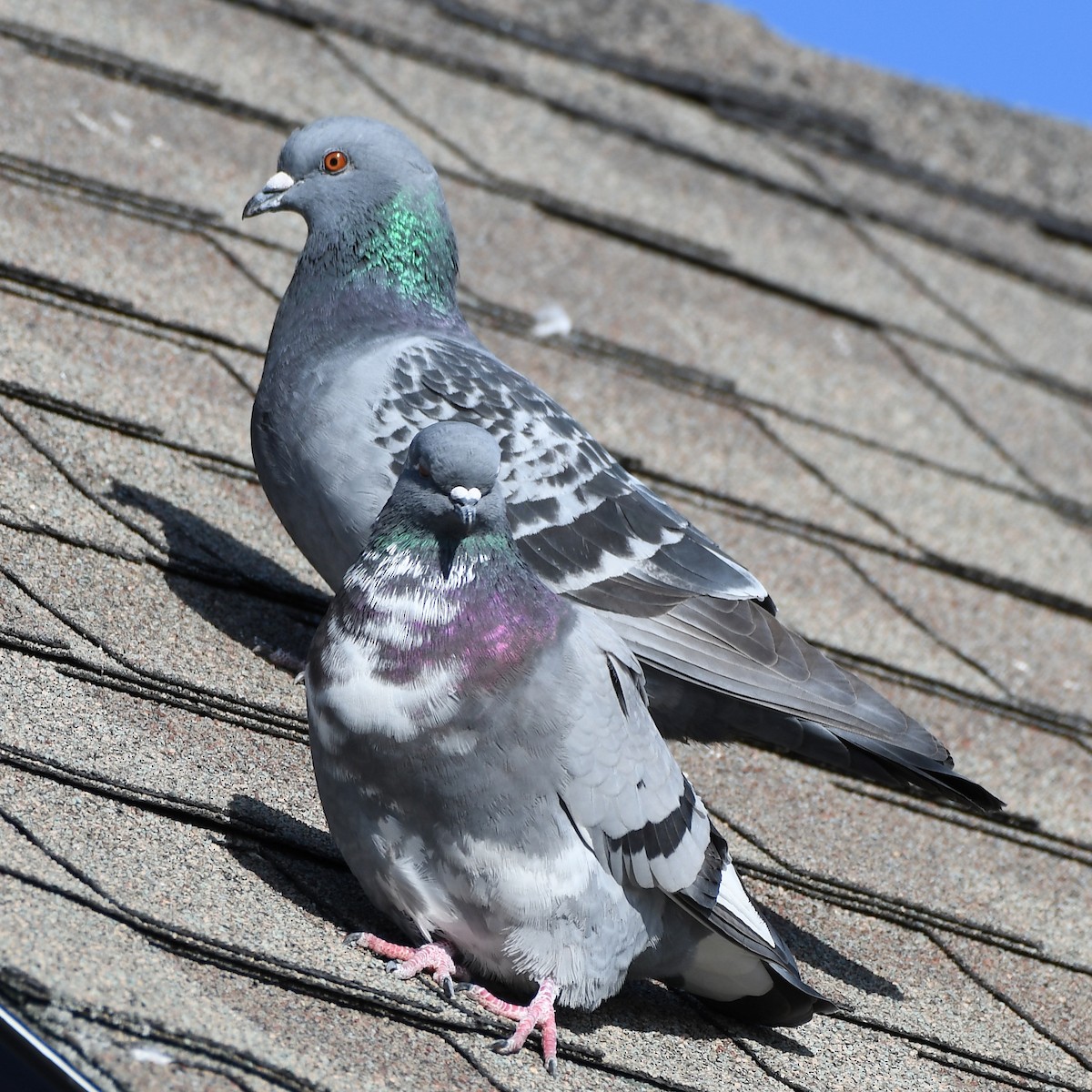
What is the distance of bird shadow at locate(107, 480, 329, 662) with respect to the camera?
311cm

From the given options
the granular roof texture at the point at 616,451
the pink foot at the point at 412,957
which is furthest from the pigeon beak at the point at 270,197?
the pink foot at the point at 412,957

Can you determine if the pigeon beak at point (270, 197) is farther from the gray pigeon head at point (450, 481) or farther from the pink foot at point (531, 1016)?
the pink foot at point (531, 1016)

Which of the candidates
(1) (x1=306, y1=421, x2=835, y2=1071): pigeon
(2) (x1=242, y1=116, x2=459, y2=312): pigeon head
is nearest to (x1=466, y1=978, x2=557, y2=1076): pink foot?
(1) (x1=306, y1=421, x2=835, y2=1071): pigeon

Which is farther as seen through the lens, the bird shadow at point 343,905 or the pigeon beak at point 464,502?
the bird shadow at point 343,905

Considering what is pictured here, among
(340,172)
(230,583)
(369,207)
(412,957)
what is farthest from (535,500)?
(412,957)

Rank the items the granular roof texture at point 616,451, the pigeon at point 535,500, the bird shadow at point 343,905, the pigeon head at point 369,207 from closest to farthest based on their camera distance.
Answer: the granular roof texture at point 616,451 → the bird shadow at point 343,905 → the pigeon at point 535,500 → the pigeon head at point 369,207

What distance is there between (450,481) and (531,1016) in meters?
0.73

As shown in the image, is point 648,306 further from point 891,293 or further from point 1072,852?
point 1072,852

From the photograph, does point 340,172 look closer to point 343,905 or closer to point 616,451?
point 616,451

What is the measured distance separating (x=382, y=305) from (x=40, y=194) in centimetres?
99

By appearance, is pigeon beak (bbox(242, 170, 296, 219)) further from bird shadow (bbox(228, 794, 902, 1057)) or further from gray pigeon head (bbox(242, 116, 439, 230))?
bird shadow (bbox(228, 794, 902, 1057))

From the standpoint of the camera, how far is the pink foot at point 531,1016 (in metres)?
2.26

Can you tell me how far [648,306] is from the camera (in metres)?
4.69

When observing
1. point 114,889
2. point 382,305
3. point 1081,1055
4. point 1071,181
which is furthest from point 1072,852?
point 1071,181
